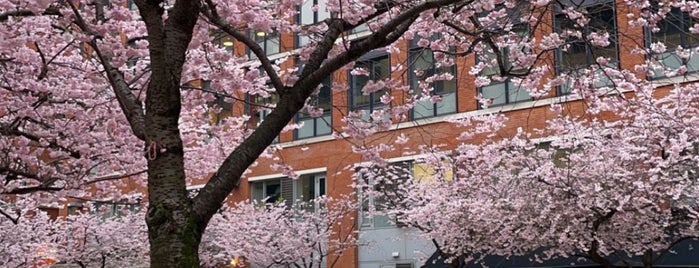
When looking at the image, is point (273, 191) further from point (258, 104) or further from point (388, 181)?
point (258, 104)

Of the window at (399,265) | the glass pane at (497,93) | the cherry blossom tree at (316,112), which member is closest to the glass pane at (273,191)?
the window at (399,265)

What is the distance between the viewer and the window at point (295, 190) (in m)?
27.5

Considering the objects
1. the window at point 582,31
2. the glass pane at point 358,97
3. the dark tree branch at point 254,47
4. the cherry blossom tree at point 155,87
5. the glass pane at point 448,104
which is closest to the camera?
the cherry blossom tree at point 155,87

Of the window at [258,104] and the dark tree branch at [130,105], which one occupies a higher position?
the window at [258,104]

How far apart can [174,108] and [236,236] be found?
19.7 meters

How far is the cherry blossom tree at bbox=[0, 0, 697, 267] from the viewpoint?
6.44 m

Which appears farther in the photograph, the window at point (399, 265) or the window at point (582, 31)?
the window at point (399, 265)

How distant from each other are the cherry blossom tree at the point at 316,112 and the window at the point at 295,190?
569 cm

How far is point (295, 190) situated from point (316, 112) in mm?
17592

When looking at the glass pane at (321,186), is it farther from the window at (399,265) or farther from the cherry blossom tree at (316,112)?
the cherry blossom tree at (316,112)

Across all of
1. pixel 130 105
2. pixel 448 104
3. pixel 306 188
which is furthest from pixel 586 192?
pixel 306 188

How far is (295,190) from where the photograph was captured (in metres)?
27.9

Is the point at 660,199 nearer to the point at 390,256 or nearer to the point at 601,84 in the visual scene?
the point at 601,84

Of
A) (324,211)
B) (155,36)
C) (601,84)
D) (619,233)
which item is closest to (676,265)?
(619,233)
